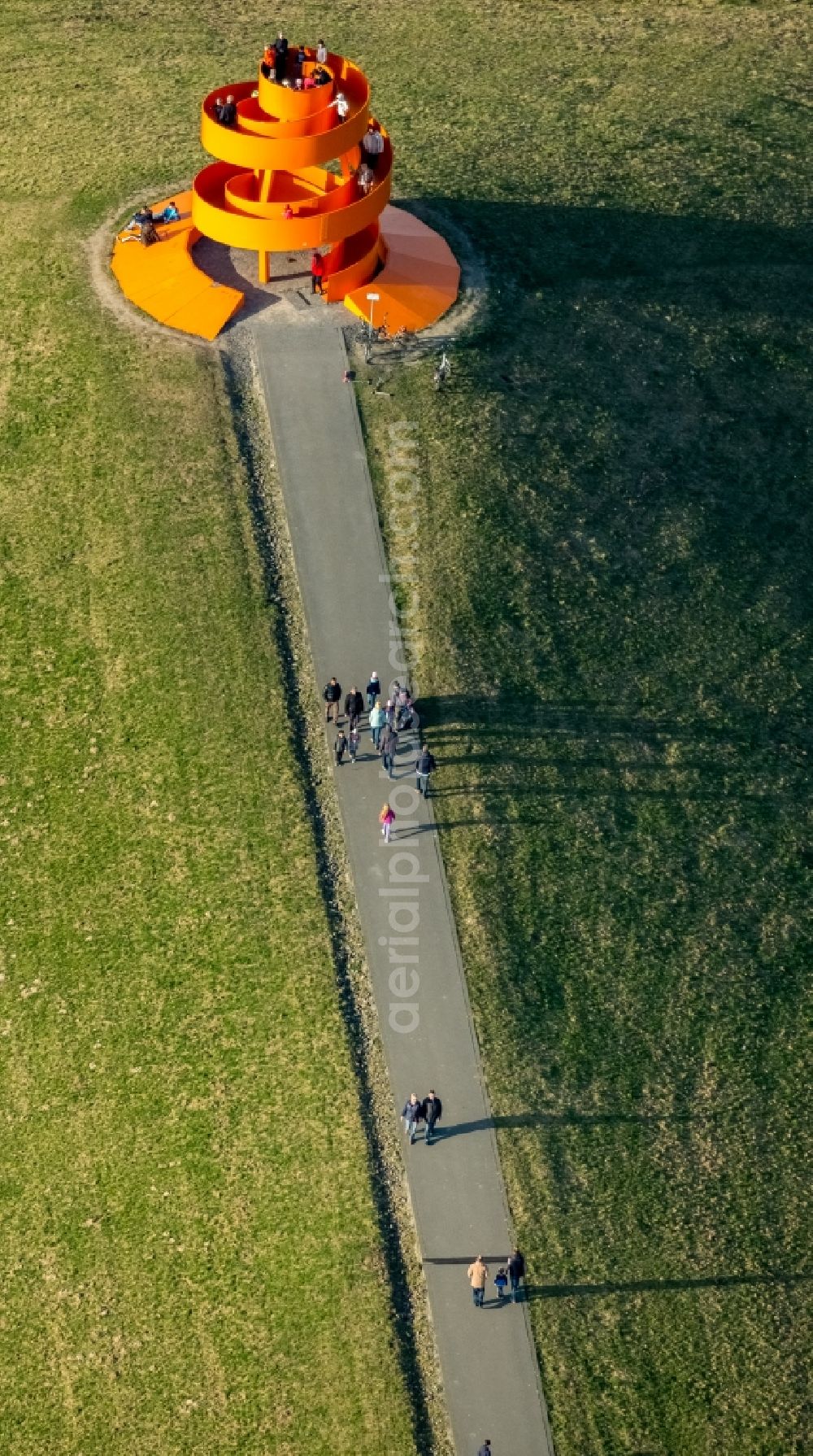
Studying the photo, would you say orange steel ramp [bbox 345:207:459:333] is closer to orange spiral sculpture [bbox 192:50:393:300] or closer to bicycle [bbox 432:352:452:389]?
orange spiral sculpture [bbox 192:50:393:300]

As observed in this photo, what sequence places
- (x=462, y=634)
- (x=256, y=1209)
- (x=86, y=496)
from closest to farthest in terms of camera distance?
(x=256, y=1209) < (x=462, y=634) < (x=86, y=496)

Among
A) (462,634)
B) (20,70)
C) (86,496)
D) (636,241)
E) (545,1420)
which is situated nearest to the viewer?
(545,1420)

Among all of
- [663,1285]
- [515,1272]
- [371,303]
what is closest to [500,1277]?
[515,1272]

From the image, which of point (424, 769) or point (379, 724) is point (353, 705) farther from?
point (424, 769)

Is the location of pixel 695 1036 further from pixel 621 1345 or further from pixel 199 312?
pixel 199 312

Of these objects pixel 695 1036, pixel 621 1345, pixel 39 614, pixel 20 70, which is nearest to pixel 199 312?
pixel 39 614

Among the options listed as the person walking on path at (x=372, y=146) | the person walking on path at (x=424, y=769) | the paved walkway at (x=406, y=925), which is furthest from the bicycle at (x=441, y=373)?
the person walking on path at (x=424, y=769)
